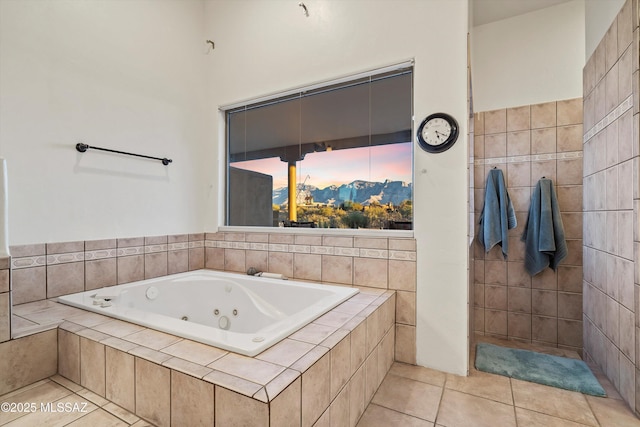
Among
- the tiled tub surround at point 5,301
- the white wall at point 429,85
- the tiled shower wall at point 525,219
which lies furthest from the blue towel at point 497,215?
the tiled tub surround at point 5,301

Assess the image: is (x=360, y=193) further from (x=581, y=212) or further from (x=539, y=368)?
(x=581, y=212)

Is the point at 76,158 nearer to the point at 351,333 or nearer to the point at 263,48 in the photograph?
the point at 263,48

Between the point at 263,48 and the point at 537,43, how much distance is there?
2371mm

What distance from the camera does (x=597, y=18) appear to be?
6.68 feet

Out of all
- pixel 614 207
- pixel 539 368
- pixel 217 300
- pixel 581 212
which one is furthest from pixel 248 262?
pixel 581 212

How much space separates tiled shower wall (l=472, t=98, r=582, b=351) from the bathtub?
1597 millimetres

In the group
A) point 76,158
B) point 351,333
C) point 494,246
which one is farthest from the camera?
point 494,246

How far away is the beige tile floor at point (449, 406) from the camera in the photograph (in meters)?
1.19

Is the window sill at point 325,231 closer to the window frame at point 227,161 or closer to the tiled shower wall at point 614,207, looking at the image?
the window frame at point 227,161

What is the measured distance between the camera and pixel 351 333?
135 centimetres

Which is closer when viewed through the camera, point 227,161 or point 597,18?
point 597,18

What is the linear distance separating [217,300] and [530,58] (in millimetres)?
3299

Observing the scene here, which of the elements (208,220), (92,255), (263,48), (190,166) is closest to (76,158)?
(92,255)

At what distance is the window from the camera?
215 cm
